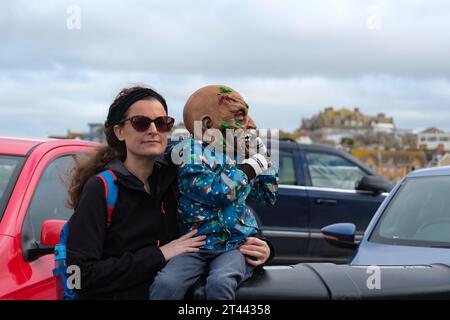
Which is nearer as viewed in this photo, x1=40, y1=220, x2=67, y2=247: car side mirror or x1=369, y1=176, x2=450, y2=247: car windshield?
x1=40, y1=220, x2=67, y2=247: car side mirror

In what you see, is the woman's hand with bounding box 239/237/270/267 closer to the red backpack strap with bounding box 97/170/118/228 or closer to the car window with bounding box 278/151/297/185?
the red backpack strap with bounding box 97/170/118/228

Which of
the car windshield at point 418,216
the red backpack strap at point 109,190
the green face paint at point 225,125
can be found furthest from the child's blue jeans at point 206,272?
the car windshield at point 418,216

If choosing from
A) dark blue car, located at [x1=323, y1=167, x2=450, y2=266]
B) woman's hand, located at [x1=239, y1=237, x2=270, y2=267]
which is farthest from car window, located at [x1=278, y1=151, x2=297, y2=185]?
woman's hand, located at [x1=239, y1=237, x2=270, y2=267]

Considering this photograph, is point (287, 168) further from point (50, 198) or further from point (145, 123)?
point (145, 123)

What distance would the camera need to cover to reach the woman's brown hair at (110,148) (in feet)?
7.78

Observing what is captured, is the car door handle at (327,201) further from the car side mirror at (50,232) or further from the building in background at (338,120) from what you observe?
the building in background at (338,120)

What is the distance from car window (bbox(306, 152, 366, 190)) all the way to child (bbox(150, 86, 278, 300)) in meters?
5.65

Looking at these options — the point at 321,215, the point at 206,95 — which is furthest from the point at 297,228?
the point at 206,95

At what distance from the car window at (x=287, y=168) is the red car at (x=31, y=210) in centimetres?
445

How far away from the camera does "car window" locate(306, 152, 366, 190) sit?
809 centimetres

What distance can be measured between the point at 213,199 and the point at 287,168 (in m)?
5.80

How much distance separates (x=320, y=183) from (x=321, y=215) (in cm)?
44

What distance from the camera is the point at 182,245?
225 centimetres

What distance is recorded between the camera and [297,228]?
777 centimetres
